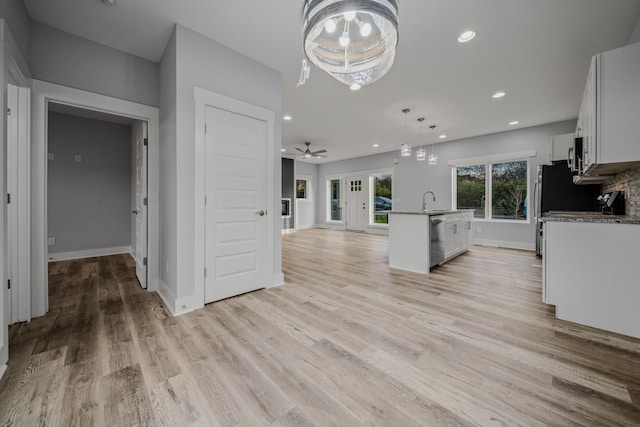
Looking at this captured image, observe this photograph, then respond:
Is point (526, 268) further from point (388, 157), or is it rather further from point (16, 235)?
point (16, 235)

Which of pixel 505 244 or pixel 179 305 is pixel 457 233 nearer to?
pixel 505 244

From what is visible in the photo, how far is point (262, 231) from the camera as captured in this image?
3.07 meters

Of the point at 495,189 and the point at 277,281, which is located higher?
the point at 495,189

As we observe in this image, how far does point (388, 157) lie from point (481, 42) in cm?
579

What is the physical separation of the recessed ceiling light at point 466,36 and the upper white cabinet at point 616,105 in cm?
103

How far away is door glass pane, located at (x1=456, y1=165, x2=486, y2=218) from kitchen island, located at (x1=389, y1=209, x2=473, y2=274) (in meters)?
2.57

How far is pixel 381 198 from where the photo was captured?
29.6 feet

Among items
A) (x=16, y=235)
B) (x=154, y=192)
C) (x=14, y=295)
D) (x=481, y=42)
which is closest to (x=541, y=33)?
(x=481, y=42)

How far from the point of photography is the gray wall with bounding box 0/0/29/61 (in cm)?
186

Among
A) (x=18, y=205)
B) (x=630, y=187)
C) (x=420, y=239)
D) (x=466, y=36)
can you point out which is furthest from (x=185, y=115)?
(x=630, y=187)

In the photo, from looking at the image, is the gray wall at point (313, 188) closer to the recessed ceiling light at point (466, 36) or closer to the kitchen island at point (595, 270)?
the recessed ceiling light at point (466, 36)

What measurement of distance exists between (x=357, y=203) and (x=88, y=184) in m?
7.49

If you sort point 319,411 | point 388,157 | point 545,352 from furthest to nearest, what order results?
1. point 388,157
2. point 545,352
3. point 319,411

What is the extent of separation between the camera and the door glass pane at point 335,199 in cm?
1022
